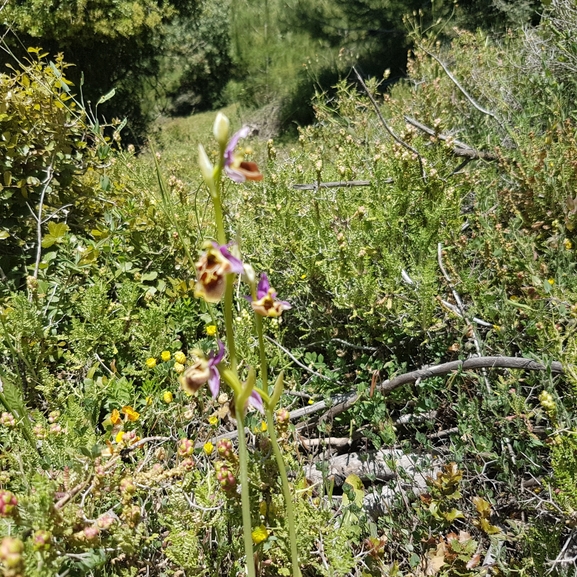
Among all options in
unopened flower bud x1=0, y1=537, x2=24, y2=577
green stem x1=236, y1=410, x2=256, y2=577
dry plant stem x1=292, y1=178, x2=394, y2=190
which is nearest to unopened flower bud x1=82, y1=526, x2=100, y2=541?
unopened flower bud x1=0, y1=537, x2=24, y2=577

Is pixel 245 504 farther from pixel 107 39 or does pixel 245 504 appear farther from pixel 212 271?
pixel 107 39

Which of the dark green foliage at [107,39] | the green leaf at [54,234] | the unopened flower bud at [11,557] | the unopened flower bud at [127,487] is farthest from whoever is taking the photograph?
the dark green foliage at [107,39]

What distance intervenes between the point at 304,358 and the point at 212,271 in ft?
3.70

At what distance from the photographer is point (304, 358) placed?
70.2 inches

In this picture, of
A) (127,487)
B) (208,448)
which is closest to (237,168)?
(127,487)

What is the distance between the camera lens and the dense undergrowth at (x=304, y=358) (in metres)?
1.09

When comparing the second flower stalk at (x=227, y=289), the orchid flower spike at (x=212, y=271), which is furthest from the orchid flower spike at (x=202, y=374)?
the orchid flower spike at (x=212, y=271)

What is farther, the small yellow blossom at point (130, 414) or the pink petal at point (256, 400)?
the small yellow blossom at point (130, 414)

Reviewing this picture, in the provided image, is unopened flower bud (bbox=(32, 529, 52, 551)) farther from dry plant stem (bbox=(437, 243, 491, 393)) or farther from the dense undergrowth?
dry plant stem (bbox=(437, 243, 491, 393))

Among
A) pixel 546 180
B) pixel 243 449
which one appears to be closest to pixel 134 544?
pixel 243 449

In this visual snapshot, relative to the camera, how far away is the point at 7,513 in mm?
837

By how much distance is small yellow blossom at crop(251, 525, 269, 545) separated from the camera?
3.55 ft

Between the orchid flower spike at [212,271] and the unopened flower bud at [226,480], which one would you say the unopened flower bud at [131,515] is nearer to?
the unopened flower bud at [226,480]

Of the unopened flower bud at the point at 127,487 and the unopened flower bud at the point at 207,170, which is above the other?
the unopened flower bud at the point at 207,170
